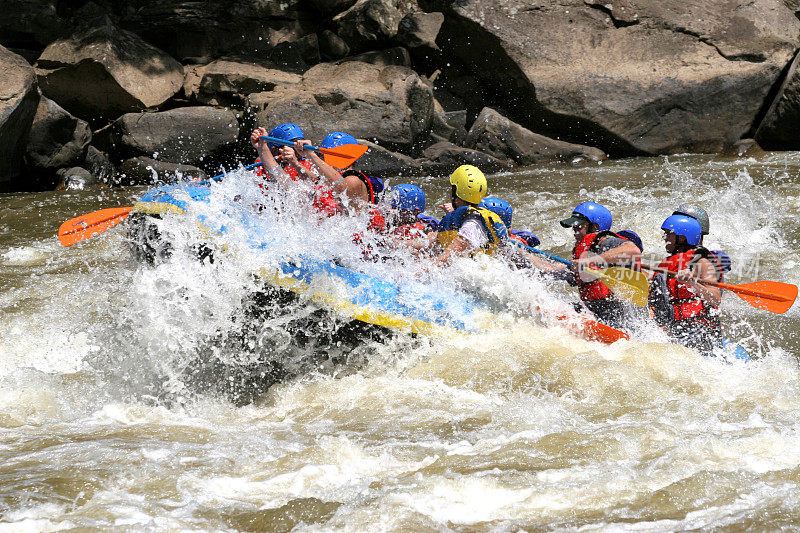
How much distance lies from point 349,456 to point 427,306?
145cm

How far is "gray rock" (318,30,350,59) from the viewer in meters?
13.1

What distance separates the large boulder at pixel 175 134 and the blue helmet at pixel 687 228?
24.6ft

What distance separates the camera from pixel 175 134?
11.0 meters

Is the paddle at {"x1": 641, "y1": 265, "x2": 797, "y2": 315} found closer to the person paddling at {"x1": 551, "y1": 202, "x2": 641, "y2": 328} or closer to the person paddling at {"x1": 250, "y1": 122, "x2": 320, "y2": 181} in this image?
the person paddling at {"x1": 551, "y1": 202, "x2": 641, "y2": 328}

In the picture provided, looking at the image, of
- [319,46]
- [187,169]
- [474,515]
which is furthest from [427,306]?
[319,46]

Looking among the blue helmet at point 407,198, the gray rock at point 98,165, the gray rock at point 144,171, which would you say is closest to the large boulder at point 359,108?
the gray rock at point 144,171

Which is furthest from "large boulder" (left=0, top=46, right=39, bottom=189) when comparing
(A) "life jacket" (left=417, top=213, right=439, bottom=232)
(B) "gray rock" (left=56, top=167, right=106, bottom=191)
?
(A) "life jacket" (left=417, top=213, right=439, bottom=232)

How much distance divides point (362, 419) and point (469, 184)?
1.89 metres

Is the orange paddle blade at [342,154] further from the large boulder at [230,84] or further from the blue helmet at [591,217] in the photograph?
the large boulder at [230,84]

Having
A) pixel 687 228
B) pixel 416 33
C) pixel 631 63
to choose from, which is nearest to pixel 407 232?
pixel 687 228

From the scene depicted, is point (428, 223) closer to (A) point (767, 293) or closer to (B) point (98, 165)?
(A) point (767, 293)

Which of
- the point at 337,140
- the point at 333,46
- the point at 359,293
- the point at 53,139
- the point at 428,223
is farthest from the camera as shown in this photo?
the point at 333,46

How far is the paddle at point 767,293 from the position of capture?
5.18 meters

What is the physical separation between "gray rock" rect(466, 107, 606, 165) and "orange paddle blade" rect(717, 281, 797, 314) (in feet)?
20.9
